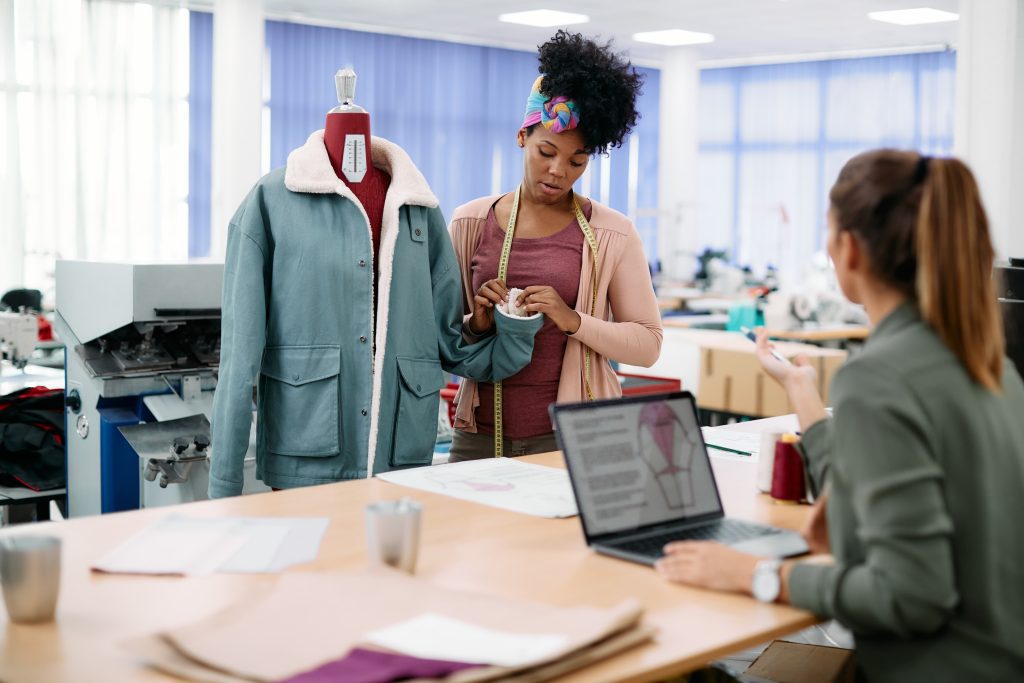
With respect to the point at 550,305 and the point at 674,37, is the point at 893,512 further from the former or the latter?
the point at 674,37

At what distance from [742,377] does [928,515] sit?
428 centimetres

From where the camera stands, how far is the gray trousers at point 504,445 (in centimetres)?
245

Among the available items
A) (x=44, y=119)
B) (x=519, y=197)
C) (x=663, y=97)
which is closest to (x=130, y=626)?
(x=519, y=197)

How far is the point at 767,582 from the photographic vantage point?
1407 mm

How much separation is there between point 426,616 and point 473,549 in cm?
33

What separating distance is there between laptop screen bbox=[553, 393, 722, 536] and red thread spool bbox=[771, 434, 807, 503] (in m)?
0.19

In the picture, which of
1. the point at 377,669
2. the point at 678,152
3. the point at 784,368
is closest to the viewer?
the point at 377,669

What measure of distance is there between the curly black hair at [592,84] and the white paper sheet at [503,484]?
76cm

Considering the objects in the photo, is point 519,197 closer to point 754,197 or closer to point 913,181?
point 913,181

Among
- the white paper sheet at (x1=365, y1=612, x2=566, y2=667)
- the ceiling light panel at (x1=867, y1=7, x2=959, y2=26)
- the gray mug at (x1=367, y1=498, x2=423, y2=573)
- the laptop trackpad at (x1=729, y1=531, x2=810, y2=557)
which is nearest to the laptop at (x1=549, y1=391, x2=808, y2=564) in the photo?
the laptop trackpad at (x1=729, y1=531, x2=810, y2=557)

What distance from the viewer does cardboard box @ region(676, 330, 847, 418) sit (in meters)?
5.30

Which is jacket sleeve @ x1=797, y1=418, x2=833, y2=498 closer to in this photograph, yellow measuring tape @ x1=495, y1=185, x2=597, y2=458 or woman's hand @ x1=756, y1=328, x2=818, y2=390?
woman's hand @ x1=756, y1=328, x2=818, y2=390

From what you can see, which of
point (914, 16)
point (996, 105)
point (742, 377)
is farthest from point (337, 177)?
point (914, 16)

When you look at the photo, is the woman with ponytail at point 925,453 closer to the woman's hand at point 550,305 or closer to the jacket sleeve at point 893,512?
the jacket sleeve at point 893,512
